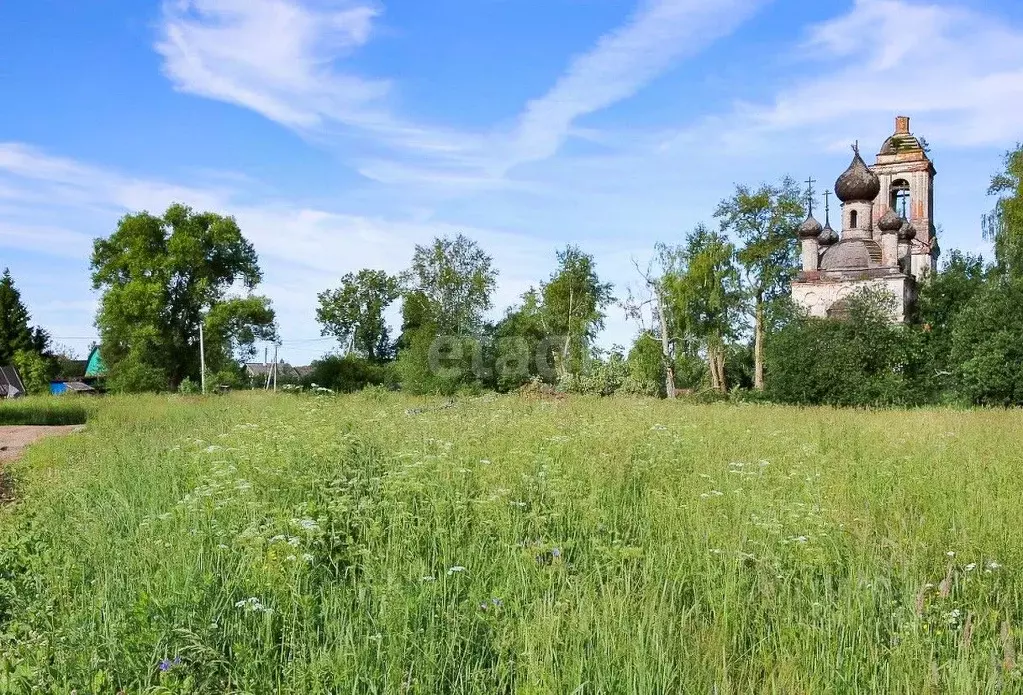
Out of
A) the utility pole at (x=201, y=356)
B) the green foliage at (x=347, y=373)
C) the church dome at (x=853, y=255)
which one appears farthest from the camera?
the green foliage at (x=347, y=373)

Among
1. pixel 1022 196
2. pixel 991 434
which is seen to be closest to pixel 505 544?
pixel 991 434

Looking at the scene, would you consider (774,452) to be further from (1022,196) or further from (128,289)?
(128,289)

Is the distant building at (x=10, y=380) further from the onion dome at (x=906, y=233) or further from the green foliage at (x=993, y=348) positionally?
the onion dome at (x=906, y=233)

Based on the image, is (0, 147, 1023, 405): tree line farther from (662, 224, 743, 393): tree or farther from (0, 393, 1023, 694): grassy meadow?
(0, 393, 1023, 694): grassy meadow

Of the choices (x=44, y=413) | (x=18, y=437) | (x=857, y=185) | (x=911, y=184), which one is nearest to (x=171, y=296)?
(x=44, y=413)

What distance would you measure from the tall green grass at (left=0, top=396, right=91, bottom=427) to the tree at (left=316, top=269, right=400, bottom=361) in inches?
1561

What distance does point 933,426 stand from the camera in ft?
43.6

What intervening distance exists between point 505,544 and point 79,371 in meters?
74.6

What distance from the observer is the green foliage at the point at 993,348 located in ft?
94.5

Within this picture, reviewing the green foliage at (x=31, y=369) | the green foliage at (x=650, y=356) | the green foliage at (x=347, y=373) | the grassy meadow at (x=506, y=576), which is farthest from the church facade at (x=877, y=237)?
the green foliage at (x=31, y=369)

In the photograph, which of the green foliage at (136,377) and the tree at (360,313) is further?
the tree at (360,313)

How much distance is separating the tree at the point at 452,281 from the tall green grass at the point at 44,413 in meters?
29.7

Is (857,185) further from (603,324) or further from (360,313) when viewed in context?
(360,313)

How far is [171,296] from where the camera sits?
46.8 meters
